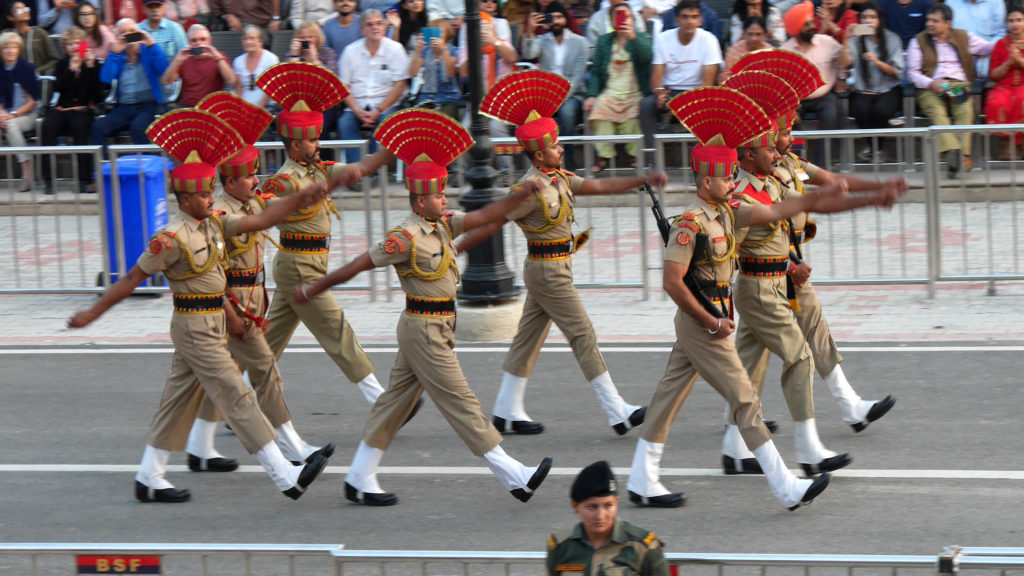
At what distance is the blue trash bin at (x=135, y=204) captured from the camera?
13031mm

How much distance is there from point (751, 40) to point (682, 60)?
730mm

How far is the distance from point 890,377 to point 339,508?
3.95m

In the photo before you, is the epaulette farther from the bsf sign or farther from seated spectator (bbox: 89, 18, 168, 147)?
seated spectator (bbox: 89, 18, 168, 147)

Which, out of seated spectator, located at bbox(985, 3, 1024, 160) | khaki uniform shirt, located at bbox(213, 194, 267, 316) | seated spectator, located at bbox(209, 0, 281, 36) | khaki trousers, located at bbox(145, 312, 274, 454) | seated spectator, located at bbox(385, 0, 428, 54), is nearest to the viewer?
khaki trousers, located at bbox(145, 312, 274, 454)

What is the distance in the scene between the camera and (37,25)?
19.3 m

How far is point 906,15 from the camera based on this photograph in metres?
15.8

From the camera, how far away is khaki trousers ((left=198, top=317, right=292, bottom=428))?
332 inches

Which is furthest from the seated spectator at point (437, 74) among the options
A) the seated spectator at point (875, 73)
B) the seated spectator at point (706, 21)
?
the seated spectator at point (875, 73)

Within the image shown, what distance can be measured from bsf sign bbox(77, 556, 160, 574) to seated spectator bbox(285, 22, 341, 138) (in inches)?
463

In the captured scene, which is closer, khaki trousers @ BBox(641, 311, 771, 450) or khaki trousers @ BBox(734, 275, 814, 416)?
khaki trousers @ BBox(641, 311, 771, 450)

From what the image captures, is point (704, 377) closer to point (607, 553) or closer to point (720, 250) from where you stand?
point (720, 250)

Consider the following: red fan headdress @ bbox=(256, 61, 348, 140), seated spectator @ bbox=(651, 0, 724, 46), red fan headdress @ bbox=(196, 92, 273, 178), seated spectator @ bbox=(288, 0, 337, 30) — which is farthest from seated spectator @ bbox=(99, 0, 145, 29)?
red fan headdress @ bbox=(196, 92, 273, 178)

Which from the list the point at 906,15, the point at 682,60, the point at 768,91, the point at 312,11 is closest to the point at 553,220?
the point at 768,91

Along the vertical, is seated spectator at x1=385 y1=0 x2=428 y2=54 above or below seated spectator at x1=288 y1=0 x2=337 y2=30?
below
